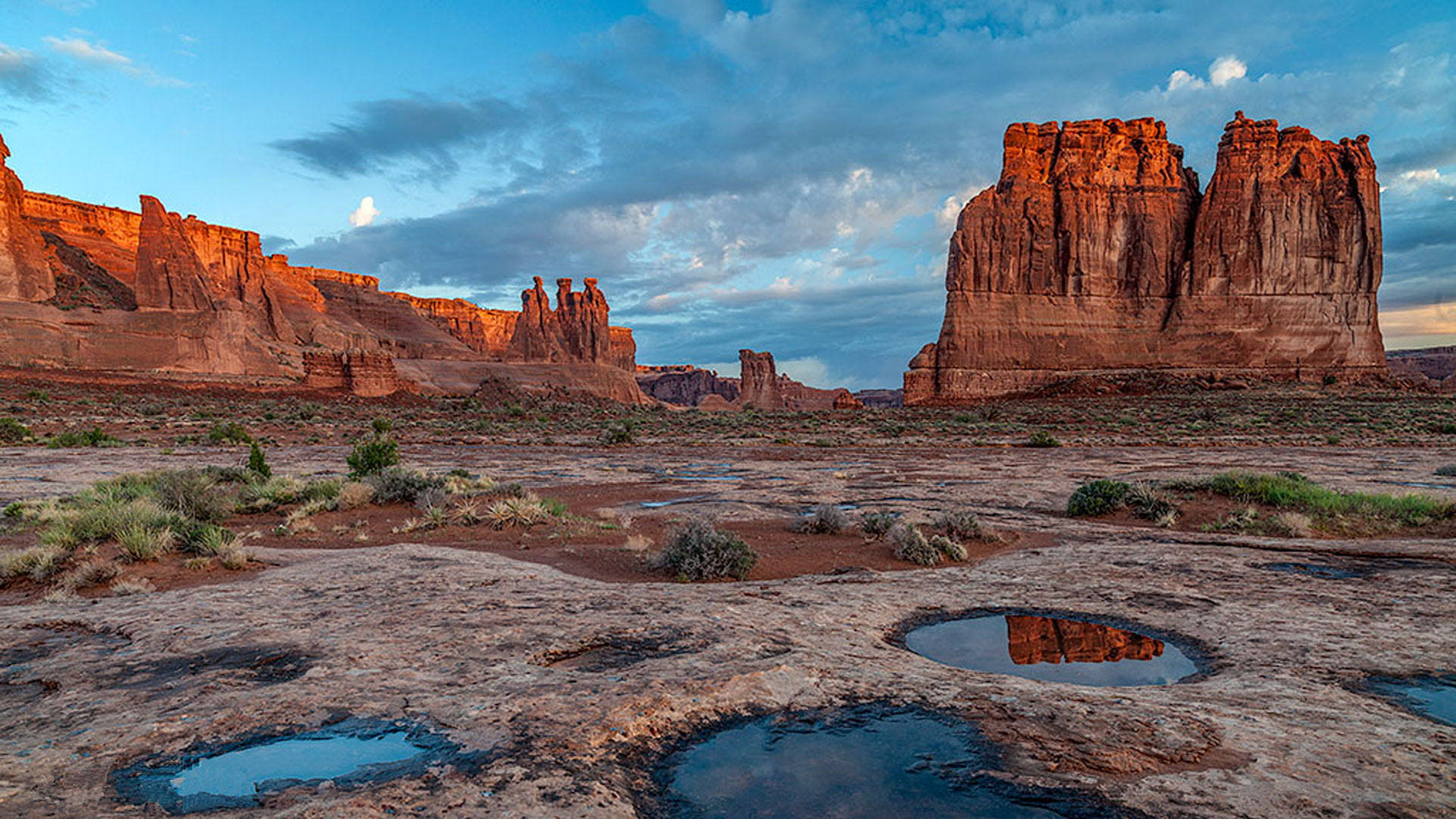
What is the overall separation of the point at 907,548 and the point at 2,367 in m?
68.5

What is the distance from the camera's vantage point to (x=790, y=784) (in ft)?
8.85

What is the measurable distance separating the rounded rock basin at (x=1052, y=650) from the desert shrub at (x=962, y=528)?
3.24 metres

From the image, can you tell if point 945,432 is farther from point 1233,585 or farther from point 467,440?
point 1233,585

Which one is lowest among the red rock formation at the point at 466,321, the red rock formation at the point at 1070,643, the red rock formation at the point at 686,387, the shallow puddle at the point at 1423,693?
the red rock formation at the point at 1070,643

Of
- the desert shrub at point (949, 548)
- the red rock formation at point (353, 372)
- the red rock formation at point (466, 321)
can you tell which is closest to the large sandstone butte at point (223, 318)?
the red rock formation at point (353, 372)

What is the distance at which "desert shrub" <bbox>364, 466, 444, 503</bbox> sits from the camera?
36.2ft

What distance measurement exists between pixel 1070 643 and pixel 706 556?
327 centimetres

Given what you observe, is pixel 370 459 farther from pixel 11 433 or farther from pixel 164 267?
pixel 164 267

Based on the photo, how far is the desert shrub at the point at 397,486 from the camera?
11.0m

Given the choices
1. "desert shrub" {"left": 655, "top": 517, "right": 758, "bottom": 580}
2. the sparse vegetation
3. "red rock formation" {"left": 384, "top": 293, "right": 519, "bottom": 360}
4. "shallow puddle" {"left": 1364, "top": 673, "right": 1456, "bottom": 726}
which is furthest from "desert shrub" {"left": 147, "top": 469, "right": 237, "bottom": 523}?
"red rock formation" {"left": 384, "top": 293, "right": 519, "bottom": 360}

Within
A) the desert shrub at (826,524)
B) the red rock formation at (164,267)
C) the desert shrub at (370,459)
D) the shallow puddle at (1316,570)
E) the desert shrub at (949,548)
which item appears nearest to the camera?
the shallow puddle at (1316,570)

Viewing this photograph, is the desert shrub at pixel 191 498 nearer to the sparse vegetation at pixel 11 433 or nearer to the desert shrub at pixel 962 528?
the desert shrub at pixel 962 528

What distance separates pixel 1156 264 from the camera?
7831 centimetres

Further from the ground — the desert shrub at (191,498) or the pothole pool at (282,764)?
the desert shrub at (191,498)
